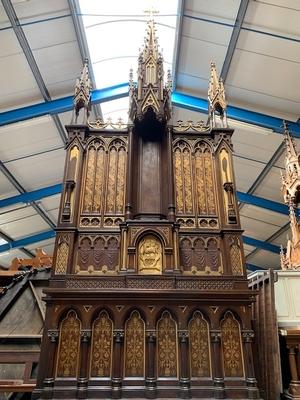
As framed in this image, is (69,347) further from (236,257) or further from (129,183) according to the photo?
(236,257)

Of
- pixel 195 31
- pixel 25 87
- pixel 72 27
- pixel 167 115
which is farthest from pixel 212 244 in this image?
pixel 25 87

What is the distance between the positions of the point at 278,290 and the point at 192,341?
6.01 feet

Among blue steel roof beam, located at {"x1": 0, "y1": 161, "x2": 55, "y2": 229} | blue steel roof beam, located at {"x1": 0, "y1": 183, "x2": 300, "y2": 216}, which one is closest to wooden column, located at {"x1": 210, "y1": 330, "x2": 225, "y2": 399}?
blue steel roof beam, located at {"x1": 0, "y1": 161, "x2": 55, "y2": 229}

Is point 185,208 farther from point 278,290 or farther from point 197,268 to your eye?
point 278,290

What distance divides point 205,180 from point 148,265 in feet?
5.14

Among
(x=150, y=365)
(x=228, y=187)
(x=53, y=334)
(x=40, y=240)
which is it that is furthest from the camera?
(x=40, y=240)

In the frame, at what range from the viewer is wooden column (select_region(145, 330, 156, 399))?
3.40m

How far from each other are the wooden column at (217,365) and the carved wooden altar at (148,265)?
0.4 inches

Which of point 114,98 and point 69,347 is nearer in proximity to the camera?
Result: point 69,347

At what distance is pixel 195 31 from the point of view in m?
7.27

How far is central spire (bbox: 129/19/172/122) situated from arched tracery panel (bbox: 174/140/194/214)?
55cm

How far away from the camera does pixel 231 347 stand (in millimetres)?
3674

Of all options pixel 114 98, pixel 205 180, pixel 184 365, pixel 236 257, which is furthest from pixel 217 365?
pixel 114 98

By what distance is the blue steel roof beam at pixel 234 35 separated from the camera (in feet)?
20.7
